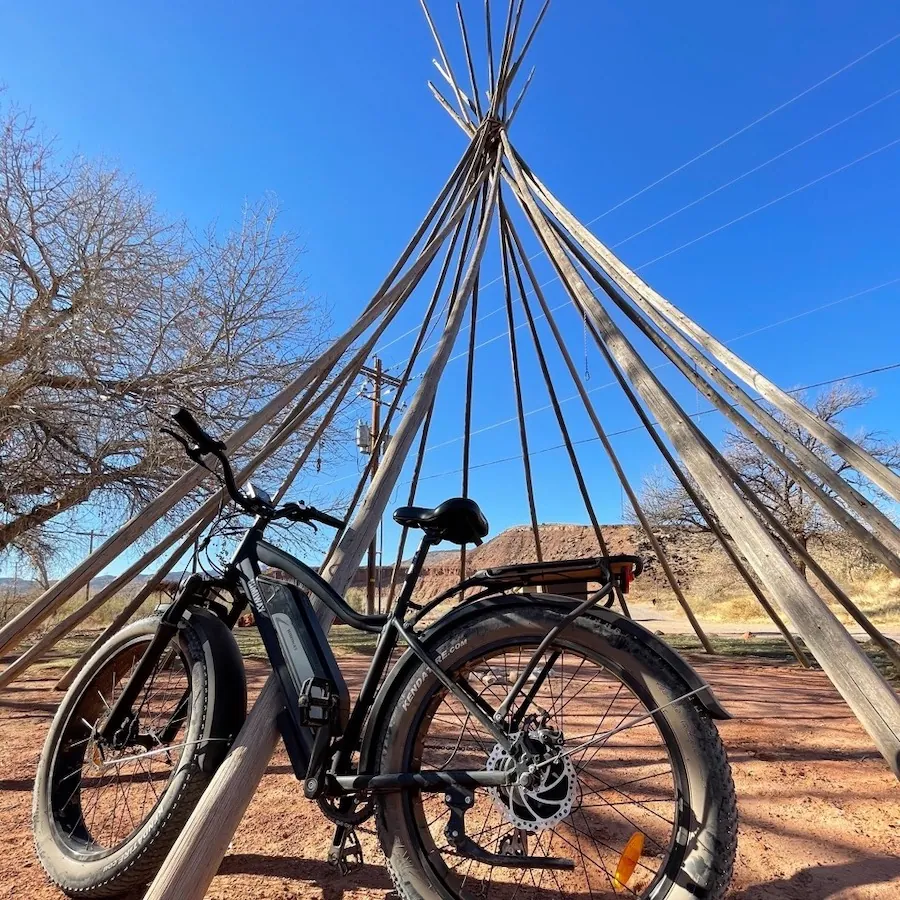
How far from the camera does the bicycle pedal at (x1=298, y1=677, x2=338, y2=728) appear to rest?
1.58 m

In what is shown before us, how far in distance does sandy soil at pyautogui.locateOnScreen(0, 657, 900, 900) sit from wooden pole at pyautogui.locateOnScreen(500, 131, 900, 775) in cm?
50

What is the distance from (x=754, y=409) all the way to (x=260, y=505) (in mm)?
3020

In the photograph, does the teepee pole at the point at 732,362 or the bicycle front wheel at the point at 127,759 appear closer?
the bicycle front wheel at the point at 127,759

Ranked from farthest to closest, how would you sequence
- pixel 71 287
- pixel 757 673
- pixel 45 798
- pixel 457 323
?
pixel 71 287 < pixel 757 673 < pixel 457 323 < pixel 45 798

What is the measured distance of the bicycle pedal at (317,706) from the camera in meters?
1.58

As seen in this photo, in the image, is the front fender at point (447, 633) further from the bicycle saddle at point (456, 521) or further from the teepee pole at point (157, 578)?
the teepee pole at point (157, 578)

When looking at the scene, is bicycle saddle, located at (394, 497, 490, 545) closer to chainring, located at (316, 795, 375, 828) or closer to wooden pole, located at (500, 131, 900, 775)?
chainring, located at (316, 795, 375, 828)

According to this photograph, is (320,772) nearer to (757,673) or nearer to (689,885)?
(689,885)

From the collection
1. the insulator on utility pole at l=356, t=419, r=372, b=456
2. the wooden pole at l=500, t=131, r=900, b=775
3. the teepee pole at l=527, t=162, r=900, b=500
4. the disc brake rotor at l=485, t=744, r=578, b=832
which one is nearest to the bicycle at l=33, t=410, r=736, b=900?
the disc brake rotor at l=485, t=744, r=578, b=832

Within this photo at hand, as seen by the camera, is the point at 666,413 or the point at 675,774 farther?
the point at 666,413

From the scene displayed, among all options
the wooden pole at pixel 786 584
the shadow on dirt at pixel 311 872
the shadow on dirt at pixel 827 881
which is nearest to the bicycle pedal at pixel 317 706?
the shadow on dirt at pixel 311 872

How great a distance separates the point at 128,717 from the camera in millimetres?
1905

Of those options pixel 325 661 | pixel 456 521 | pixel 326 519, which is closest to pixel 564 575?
pixel 456 521

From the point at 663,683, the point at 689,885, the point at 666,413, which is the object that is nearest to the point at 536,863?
the point at 689,885
